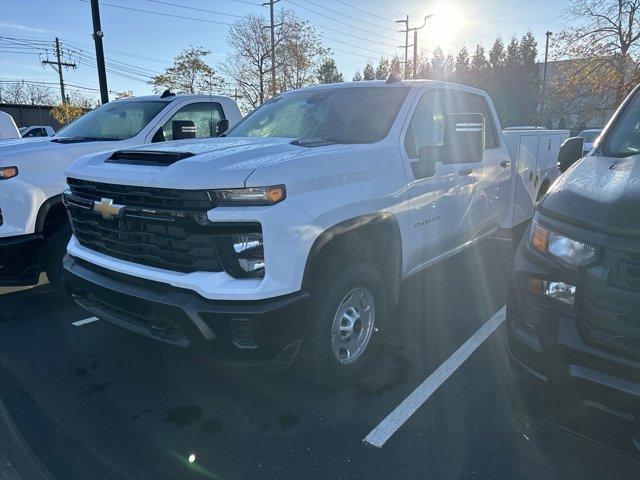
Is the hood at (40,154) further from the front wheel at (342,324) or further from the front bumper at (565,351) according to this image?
the front bumper at (565,351)

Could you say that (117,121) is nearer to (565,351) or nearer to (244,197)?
(244,197)

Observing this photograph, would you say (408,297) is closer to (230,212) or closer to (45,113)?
(230,212)

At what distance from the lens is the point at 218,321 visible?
247 centimetres

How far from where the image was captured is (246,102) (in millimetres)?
31734

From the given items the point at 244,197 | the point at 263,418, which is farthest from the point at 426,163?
the point at 263,418

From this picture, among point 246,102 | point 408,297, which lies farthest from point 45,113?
point 408,297

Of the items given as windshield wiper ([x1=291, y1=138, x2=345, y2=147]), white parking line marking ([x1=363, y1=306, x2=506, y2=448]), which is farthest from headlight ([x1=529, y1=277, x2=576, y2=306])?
windshield wiper ([x1=291, y1=138, x2=345, y2=147])

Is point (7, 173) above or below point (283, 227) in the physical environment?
above

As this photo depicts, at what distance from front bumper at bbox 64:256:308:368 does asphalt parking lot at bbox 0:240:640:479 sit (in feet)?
0.79

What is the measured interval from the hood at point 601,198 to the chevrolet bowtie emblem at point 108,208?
7.60ft

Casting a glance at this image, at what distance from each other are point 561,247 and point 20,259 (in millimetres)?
4151

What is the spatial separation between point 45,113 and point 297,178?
5134 centimetres

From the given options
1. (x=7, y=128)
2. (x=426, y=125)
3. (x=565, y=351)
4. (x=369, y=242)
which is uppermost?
(x=7, y=128)

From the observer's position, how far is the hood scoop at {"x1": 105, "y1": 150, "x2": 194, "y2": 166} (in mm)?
2816
